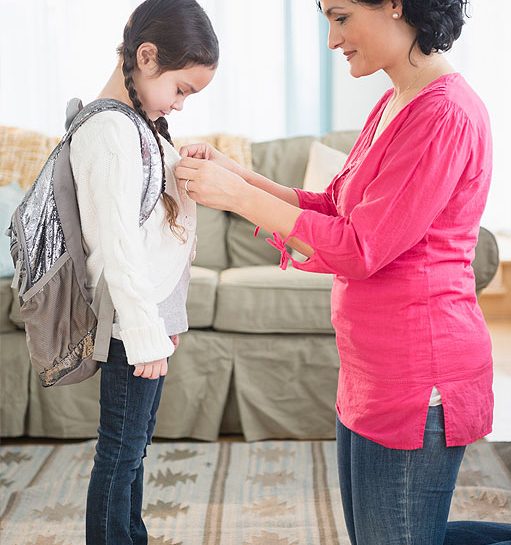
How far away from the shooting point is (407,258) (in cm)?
129

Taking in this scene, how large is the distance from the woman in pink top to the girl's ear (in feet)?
0.84

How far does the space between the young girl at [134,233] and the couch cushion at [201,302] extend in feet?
3.68

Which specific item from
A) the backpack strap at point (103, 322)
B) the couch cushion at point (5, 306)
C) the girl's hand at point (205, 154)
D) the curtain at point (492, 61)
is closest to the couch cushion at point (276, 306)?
the couch cushion at point (5, 306)

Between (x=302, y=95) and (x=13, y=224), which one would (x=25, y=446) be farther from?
(x=302, y=95)

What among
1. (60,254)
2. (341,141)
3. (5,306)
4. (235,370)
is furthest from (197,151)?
(341,141)

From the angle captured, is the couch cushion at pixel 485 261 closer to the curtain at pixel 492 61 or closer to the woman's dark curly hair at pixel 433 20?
the woman's dark curly hair at pixel 433 20

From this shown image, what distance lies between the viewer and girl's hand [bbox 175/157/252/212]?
1353 millimetres

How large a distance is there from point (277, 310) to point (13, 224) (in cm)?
140

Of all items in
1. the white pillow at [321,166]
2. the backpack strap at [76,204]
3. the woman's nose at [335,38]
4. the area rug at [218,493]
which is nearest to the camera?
the woman's nose at [335,38]

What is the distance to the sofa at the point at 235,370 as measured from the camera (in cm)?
278

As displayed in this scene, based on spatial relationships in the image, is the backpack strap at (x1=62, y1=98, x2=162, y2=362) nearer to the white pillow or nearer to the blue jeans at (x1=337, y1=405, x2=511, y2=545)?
the blue jeans at (x1=337, y1=405, x2=511, y2=545)

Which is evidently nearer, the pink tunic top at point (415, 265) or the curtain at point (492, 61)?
the pink tunic top at point (415, 265)

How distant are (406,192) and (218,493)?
146 cm

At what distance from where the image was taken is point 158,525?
2.21 m
